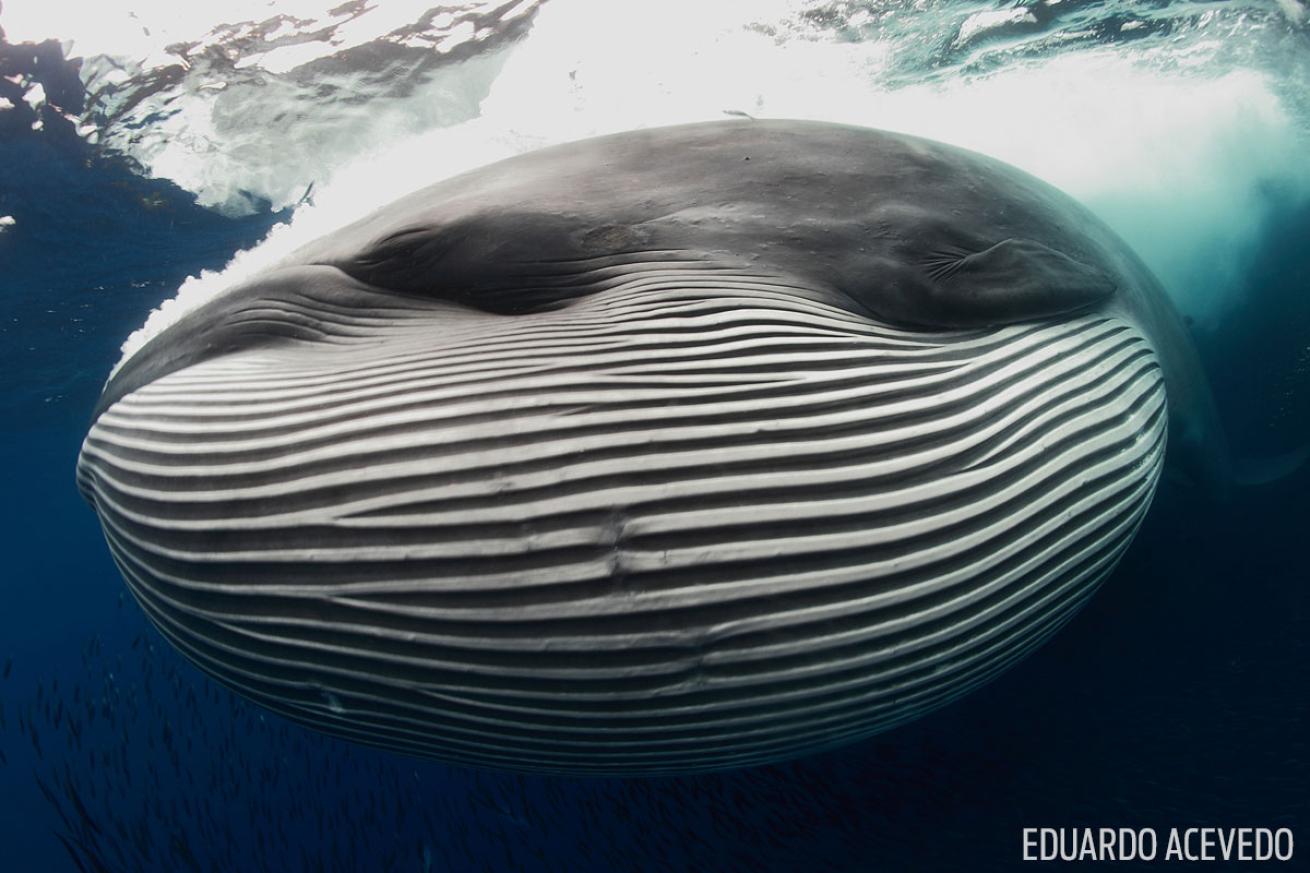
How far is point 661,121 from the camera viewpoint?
55.4 ft

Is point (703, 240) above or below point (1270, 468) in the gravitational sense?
above

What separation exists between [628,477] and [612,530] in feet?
0.52

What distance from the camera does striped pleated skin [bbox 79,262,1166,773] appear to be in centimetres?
195

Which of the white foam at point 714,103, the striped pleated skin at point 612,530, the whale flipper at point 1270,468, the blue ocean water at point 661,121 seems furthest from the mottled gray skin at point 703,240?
the white foam at point 714,103

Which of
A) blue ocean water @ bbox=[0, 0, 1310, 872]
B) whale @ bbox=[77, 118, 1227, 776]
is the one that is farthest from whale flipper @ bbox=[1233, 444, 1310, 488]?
whale @ bbox=[77, 118, 1227, 776]

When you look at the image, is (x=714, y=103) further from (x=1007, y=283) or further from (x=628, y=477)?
(x=628, y=477)

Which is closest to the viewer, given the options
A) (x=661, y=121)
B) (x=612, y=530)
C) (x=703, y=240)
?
(x=612, y=530)

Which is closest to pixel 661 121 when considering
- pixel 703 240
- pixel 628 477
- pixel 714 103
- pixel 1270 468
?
pixel 714 103

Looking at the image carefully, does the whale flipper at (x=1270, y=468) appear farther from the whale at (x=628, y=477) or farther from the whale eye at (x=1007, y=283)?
the whale eye at (x=1007, y=283)

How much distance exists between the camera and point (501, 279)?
9.48 feet

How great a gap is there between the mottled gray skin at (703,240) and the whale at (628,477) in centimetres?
2

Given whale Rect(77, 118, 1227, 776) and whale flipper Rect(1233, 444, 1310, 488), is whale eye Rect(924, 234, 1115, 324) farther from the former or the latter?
whale flipper Rect(1233, 444, 1310, 488)

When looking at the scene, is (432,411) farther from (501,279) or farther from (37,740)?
(37,740)

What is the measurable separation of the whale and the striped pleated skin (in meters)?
0.01
